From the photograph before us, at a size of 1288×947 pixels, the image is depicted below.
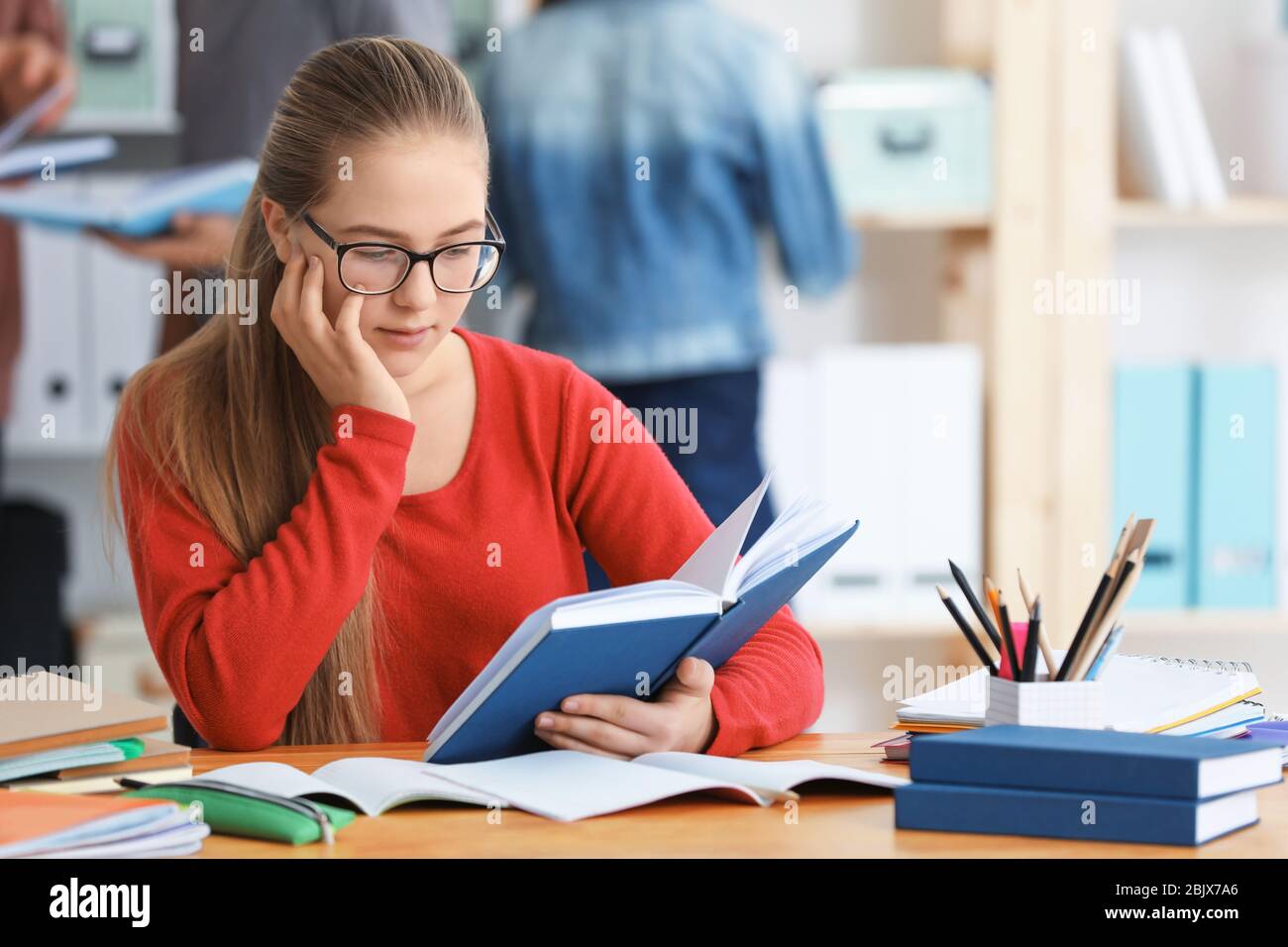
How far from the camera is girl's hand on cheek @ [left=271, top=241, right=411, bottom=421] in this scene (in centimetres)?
127

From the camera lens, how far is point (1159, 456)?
268cm

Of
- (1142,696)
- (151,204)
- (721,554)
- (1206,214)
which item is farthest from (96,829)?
(1206,214)

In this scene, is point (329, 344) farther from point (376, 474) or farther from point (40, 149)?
point (40, 149)

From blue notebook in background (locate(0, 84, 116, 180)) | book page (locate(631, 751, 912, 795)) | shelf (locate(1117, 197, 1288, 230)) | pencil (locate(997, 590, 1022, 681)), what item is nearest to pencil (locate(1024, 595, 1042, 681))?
pencil (locate(997, 590, 1022, 681))

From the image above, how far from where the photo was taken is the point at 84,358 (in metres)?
2.94

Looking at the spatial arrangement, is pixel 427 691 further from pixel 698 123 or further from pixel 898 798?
pixel 698 123

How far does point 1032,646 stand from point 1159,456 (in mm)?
1786

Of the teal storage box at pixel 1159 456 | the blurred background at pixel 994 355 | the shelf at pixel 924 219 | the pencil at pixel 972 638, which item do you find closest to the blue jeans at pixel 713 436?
the blurred background at pixel 994 355

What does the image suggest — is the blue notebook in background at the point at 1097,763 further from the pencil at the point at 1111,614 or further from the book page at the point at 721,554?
the book page at the point at 721,554

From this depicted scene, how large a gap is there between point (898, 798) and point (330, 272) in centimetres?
66

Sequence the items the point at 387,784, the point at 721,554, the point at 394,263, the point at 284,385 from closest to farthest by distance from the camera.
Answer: the point at 387,784
the point at 721,554
the point at 394,263
the point at 284,385

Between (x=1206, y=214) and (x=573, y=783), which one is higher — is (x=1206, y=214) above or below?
above

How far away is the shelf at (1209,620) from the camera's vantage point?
2.69 m

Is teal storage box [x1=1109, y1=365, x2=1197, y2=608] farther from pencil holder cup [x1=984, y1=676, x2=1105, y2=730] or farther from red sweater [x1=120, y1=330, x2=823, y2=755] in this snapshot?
pencil holder cup [x1=984, y1=676, x2=1105, y2=730]
